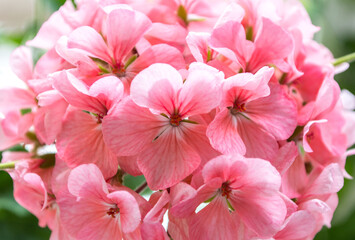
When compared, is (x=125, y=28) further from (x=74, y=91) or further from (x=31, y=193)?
(x=31, y=193)

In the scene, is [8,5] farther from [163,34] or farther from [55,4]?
[163,34]

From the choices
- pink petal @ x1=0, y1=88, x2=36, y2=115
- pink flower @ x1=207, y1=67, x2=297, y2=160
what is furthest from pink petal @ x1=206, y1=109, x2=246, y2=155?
pink petal @ x1=0, y1=88, x2=36, y2=115

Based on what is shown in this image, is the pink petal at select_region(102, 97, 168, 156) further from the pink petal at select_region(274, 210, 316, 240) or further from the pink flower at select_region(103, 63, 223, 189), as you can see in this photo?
the pink petal at select_region(274, 210, 316, 240)

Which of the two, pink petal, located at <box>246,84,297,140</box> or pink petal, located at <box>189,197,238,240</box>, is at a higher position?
pink petal, located at <box>246,84,297,140</box>

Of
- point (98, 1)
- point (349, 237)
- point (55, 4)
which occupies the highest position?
point (98, 1)

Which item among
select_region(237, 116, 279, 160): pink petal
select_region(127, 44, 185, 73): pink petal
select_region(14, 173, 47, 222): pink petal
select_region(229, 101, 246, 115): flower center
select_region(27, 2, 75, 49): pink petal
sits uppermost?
select_region(127, 44, 185, 73): pink petal

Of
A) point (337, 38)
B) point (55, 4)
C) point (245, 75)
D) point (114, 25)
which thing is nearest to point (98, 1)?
point (114, 25)

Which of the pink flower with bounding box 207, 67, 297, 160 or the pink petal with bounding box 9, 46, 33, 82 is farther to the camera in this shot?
the pink petal with bounding box 9, 46, 33, 82

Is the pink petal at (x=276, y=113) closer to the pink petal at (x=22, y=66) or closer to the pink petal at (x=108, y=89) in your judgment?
the pink petal at (x=108, y=89)
